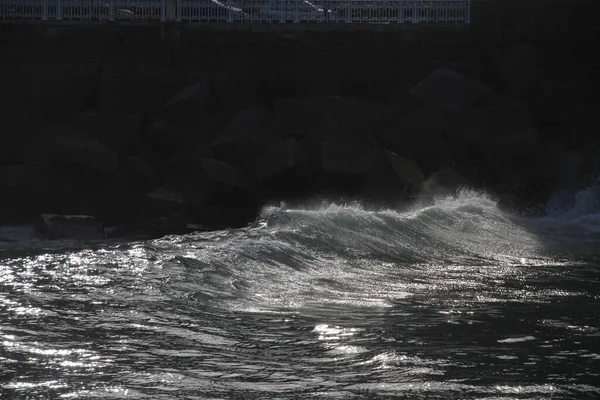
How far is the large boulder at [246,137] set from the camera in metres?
16.1

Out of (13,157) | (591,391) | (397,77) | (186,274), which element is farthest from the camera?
(397,77)

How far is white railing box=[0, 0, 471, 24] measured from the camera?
20.3 m

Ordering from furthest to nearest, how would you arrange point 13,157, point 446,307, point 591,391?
point 13,157 → point 446,307 → point 591,391

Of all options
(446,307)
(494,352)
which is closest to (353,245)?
(446,307)

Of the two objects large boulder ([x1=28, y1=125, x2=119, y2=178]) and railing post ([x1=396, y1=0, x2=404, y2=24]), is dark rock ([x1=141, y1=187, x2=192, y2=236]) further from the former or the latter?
railing post ([x1=396, y1=0, x2=404, y2=24])

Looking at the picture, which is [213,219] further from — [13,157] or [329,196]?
[13,157]

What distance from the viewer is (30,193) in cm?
1482

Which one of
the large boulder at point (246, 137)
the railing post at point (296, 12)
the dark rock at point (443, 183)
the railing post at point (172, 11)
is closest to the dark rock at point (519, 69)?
the dark rock at point (443, 183)

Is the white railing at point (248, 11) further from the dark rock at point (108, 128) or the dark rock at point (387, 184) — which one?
the dark rock at point (387, 184)

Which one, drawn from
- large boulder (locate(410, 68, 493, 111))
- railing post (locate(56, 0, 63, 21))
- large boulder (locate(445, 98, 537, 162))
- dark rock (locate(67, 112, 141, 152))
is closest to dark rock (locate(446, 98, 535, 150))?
large boulder (locate(445, 98, 537, 162))

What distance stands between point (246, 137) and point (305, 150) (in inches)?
45.2

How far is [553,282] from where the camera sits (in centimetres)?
1009

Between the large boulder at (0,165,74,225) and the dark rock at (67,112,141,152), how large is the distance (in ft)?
6.24

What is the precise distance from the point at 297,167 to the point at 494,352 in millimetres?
8499
